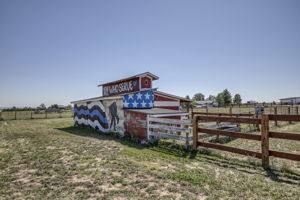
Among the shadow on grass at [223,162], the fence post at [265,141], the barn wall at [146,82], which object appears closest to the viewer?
the shadow on grass at [223,162]

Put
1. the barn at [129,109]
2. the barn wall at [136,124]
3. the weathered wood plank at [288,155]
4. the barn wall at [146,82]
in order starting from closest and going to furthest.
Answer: the weathered wood plank at [288,155], the barn wall at [136,124], the barn at [129,109], the barn wall at [146,82]

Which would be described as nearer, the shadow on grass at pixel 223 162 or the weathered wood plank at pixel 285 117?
the shadow on grass at pixel 223 162

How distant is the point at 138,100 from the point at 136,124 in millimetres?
1977

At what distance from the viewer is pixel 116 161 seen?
213 inches

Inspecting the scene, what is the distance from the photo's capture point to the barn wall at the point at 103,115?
1068 cm

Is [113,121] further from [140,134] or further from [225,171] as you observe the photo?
[225,171]

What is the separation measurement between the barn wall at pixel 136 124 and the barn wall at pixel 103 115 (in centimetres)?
59

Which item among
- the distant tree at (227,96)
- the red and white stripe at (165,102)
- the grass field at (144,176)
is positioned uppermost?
the distant tree at (227,96)

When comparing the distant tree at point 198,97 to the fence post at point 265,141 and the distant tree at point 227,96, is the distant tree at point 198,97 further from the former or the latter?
the fence post at point 265,141


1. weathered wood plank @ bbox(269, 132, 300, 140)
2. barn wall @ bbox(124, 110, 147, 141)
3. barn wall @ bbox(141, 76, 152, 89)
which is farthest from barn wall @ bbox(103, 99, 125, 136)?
weathered wood plank @ bbox(269, 132, 300, 140)

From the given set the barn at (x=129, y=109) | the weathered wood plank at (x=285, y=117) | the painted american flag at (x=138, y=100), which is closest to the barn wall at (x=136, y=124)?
the barn at (x=129, y=109)

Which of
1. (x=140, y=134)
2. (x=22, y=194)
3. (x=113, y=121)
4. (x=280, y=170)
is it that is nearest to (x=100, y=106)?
(x=113, y=121)

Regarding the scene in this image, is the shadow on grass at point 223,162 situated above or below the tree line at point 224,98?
below

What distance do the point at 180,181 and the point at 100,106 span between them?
396 inches
